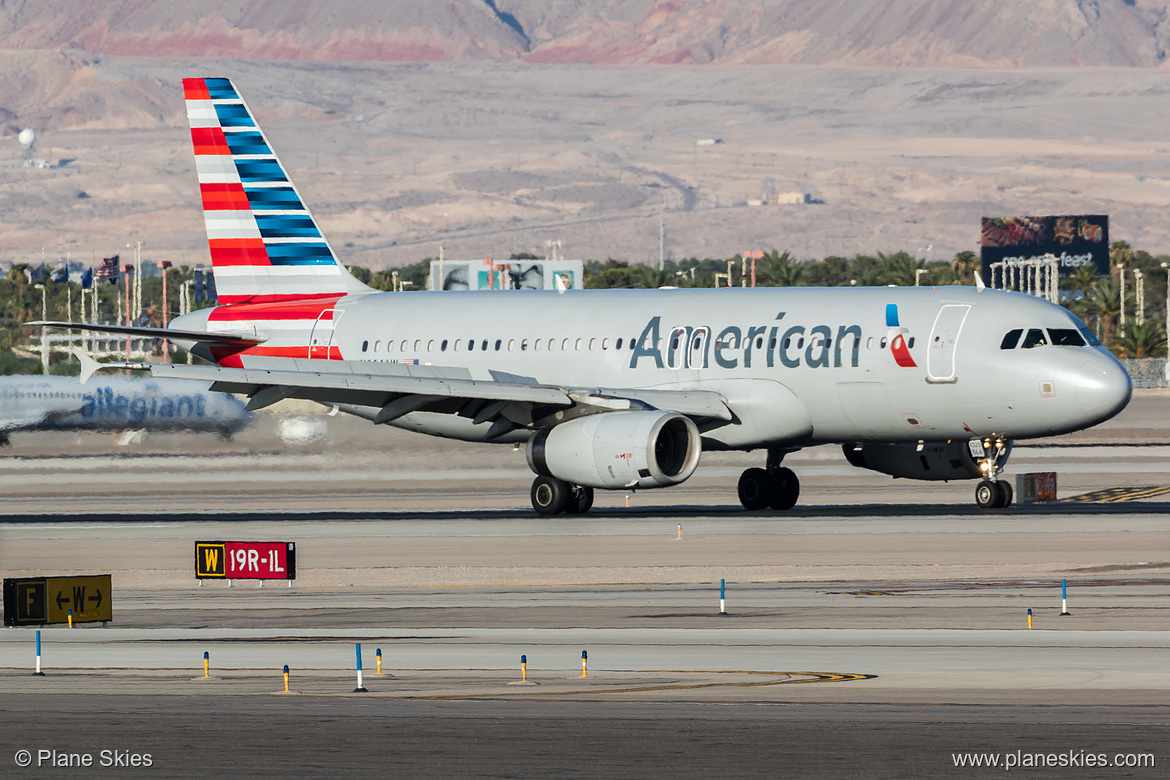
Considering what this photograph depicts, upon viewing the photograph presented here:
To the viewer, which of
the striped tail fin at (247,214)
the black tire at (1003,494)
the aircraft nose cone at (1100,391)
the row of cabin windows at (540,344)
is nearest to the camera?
the aircraft nose cone at (1100,391)

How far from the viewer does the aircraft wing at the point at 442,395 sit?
1726 inches

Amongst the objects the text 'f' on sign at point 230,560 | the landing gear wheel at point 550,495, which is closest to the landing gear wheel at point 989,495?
the landing gear wheel at point 550,495

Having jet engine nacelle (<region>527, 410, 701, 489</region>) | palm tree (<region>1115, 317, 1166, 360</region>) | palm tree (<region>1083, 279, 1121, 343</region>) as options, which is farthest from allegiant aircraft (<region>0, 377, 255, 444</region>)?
palm tree (<region>1083, 279, 1121, 343</region>)

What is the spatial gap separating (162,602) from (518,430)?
16.8 meters

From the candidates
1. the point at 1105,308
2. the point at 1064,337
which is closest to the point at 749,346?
the point at 1064,337

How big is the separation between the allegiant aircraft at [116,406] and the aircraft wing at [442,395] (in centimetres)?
1827

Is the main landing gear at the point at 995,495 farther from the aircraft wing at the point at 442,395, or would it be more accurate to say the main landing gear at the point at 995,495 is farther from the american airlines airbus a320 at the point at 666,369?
the aircraft wing at the point at 442,395

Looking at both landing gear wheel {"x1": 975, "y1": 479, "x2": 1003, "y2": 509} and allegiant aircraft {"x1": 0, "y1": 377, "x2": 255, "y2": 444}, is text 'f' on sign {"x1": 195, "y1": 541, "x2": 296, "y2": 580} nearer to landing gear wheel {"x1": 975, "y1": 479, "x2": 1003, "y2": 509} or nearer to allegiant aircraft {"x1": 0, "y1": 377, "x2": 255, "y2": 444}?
landing gear wheel {"x1": 975, "y1": 479, "x2": 1003, "y2": 509}

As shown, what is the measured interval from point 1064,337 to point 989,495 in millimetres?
4137

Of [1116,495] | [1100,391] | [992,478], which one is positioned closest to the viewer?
[1100,391]

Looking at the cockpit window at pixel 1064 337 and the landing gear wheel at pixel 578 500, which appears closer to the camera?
the cockpit window at pixel 1064 337

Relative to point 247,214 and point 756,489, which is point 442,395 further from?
point 247,214

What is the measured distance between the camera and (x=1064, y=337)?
1666 inches

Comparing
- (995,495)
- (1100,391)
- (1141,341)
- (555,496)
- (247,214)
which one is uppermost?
(1141,341)
